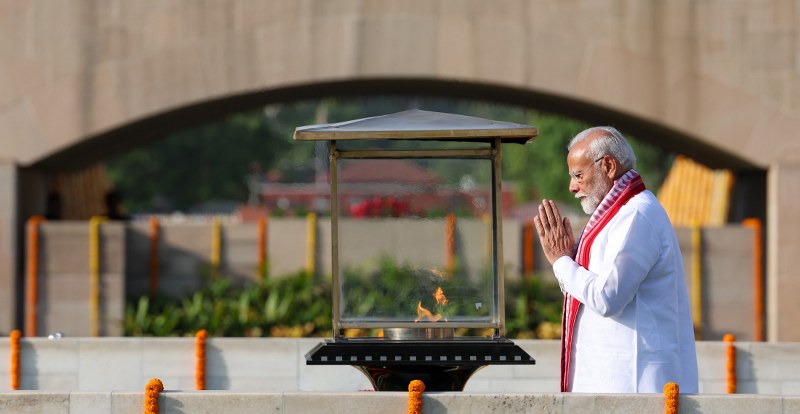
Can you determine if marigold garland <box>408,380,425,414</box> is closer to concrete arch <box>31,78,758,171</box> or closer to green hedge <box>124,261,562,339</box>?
green hedge <box>124,261,562,339</box>

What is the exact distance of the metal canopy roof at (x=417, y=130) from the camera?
6191mm

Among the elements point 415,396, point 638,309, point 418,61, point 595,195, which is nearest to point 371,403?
point 415,396

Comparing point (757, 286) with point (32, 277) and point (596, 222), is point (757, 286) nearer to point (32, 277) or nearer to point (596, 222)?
point (32, 277)

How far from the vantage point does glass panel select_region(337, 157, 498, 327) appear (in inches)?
263

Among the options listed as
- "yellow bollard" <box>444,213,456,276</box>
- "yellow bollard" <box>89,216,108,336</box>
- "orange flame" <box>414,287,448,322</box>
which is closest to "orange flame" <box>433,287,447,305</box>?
"orange flame" <box>414,287,448,322</box>

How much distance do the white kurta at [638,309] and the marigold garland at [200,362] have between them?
436 cm

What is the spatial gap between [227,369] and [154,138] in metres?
8.32

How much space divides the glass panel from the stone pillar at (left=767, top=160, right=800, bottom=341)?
7455 mm

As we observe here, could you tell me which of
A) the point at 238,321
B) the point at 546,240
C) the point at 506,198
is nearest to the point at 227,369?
the point at 546,240

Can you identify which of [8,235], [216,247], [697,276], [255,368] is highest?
[8,235]

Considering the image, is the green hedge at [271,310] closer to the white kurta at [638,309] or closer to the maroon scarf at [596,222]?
the maroon scarf at [596,222]

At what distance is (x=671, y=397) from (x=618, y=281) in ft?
1.63

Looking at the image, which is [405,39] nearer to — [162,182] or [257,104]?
[257,104]

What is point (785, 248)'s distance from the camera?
1445 centimetres
